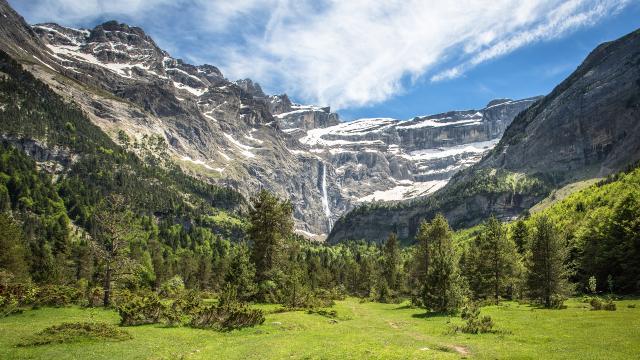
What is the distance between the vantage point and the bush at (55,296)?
146 ft

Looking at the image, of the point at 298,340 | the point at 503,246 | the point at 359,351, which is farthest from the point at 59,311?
the point at 503,246

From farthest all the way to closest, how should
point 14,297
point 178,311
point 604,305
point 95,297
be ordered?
point 95,297, point 604,305, point 178,311, point 14,297

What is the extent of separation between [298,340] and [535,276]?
3857cm

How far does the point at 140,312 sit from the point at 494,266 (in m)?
54.8

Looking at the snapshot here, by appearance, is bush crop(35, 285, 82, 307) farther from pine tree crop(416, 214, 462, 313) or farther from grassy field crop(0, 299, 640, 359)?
pine tree crop(416, 214, 462, 313)

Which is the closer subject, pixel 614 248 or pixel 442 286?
pixel 442 286

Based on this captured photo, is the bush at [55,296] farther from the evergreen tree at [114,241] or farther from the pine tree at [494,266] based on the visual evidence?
the pine tree at [494,266]

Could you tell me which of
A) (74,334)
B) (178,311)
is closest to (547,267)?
(178,311)

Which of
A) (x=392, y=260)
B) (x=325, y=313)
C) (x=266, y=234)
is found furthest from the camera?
(x=392, y=260)

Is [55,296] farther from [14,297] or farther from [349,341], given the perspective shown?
[349,341]

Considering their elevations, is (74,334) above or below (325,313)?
above

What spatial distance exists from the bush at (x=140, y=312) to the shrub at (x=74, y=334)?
653cm

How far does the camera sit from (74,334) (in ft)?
96.3

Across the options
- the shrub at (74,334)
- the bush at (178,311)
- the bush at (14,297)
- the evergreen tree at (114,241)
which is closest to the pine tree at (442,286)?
the bush at (178,311)
